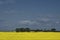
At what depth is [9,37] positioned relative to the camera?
249cm

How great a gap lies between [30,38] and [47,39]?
315mm

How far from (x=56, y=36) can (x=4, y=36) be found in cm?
97

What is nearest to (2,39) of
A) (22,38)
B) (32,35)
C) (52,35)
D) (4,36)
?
(4,36)

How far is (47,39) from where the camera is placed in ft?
8.18

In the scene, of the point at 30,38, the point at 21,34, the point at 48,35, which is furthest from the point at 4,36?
the point at 48,35

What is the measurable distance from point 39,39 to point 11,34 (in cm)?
53

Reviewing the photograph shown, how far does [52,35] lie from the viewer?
256cm

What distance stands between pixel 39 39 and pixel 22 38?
0.31m

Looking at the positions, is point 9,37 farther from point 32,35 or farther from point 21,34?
point 32,35

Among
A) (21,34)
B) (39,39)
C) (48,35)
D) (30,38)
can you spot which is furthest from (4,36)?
(48,35)

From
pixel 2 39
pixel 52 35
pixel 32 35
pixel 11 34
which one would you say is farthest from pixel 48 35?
pixel 2 39

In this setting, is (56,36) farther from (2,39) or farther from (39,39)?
(2,39)

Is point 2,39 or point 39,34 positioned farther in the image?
point 39,34

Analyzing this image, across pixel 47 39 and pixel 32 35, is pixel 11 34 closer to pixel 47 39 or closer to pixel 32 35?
pixel 32 35
